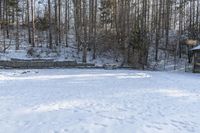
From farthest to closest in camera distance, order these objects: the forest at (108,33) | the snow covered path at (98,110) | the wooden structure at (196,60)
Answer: the forest at (108,33), the wooden structure at (196,60), the snow covered path at (98,110)

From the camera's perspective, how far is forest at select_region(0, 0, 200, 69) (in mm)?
34062

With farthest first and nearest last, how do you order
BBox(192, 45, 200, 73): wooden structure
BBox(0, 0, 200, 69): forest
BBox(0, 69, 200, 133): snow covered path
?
BBox(0, 0, 200, 69): forest, BBox(192, 45, 200, 73): wooden structure, BBox(0, 69, 200, 133): snow covered path

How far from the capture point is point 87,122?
808 cm

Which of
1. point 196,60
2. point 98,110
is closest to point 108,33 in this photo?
point 196,60

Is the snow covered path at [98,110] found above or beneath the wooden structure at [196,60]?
beneath

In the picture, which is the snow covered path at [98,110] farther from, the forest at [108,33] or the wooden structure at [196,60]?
the forest at [108,33]

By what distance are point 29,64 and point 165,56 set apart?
1646 cm

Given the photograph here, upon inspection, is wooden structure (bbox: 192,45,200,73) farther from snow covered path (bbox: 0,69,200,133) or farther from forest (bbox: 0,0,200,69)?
snow covered path (bbox: 0,69,200,133)

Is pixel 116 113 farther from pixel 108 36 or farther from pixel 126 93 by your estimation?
pixel 108 36

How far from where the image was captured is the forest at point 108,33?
34.1m

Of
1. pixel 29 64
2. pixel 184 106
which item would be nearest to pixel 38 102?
pixel 184 106

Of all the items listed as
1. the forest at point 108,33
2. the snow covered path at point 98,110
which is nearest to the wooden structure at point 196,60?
the forest at point 108,33

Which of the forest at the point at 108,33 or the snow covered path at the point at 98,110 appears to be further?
the forest at the point at 108,33

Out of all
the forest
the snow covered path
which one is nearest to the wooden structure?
the forest
